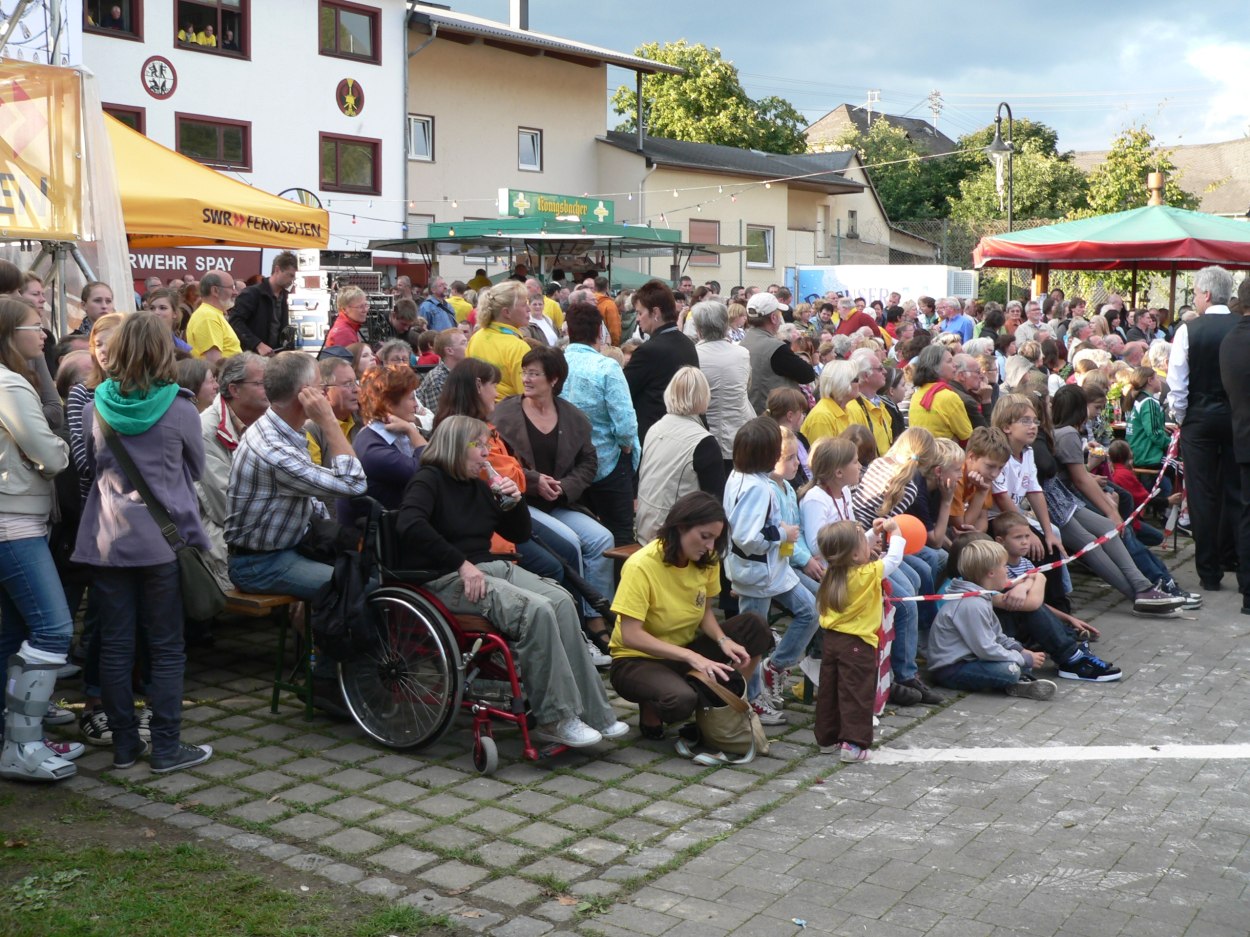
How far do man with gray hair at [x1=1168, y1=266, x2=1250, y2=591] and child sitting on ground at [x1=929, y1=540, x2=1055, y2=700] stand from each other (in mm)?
3121

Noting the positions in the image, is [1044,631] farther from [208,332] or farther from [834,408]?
[208,332]

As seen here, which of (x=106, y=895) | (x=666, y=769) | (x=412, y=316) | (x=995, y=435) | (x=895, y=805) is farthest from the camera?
(x=412, y=316)

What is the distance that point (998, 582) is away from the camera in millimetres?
7156

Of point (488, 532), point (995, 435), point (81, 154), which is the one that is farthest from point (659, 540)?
point (81, 154)

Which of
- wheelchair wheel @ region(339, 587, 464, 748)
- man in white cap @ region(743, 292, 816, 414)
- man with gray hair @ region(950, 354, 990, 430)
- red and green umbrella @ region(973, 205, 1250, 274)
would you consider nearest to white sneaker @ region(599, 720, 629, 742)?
wheelchair wheel @ region(339, 587, 464, 748)

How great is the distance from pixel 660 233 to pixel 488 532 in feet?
64.7

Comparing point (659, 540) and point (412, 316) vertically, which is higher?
point (412, 316)

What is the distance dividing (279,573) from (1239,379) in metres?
6.79

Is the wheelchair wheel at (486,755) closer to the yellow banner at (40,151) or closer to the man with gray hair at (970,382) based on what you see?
the man with gray hair at (970,382)

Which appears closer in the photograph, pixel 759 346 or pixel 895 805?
pixel 895 805

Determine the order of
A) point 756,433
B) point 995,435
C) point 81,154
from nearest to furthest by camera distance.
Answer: point 756,433
point 995,435
point 81,154

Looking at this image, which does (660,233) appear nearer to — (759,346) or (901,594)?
(759,346)

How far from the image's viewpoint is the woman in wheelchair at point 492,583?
5.52m

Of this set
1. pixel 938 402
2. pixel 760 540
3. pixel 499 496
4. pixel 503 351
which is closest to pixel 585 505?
pixel 503 351
